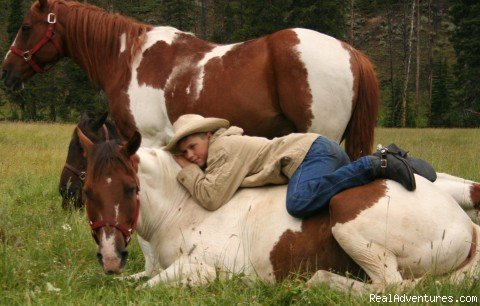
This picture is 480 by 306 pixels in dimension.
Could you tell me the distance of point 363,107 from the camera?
6.19 m

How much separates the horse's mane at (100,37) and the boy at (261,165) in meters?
2.36

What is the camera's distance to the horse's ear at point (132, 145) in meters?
3.91

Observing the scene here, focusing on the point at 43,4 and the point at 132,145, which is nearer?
the point at 132,145

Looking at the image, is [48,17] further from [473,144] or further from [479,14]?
[479,14]

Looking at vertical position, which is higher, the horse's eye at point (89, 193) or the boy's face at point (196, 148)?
the boy's face at point (196, 148)

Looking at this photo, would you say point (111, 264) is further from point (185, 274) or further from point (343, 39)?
point (343, 39)

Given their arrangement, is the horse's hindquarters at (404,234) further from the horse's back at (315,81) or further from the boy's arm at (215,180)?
the horse's back at (315,81)

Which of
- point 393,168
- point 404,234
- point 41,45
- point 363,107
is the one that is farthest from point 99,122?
point 404,234

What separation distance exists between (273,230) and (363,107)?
2515 millimetres

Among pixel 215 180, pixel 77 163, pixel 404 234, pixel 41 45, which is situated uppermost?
pixel 41 45

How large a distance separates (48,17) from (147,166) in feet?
11.4

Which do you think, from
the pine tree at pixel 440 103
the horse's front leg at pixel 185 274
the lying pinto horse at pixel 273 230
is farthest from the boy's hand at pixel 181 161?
the pine tree at pixel 440 103

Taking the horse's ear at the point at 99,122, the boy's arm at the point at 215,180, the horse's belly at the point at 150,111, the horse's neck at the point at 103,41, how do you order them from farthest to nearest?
the horse's neck at the point at 103,41 < the horse's belly at the point at 150,111 < the horse's ear at the point at 99,122 < the boy's arm at the point at 215,180

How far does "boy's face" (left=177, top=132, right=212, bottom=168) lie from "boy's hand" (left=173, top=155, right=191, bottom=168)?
0.04 metres
